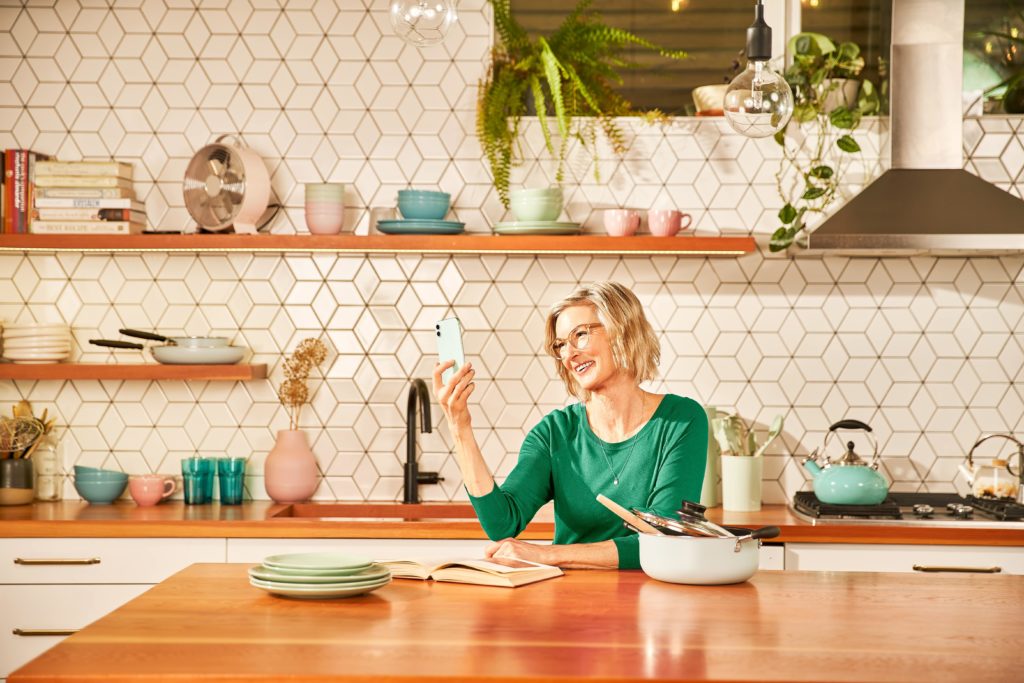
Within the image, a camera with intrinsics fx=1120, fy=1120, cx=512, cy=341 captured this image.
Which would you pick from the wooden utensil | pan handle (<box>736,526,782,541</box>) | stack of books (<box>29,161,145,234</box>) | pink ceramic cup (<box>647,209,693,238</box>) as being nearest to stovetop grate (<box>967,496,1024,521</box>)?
pink ceramic cup (<box>647,209,693,238</box>)

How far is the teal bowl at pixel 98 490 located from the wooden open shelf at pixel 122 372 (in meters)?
0.38

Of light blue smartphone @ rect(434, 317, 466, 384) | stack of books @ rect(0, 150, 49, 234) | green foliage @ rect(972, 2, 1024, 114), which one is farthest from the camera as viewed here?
green foliage @ rect(972, 2, 1024, 114)

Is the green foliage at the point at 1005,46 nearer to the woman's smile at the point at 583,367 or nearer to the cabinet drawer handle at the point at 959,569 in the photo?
the cabinet drawer handle at the point at 959,569

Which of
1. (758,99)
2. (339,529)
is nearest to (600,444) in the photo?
(758,99)

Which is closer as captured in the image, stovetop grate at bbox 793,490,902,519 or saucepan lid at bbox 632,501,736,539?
saucepan lid at bbox 632,501,736,539

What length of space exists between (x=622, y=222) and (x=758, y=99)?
4.27ft

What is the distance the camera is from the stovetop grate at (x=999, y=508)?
11.8 ft

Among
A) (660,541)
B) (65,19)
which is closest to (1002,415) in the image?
(660,541)

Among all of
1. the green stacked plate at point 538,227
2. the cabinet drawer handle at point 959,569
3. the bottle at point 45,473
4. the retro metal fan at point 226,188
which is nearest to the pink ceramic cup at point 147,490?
the bottle at point 45,473

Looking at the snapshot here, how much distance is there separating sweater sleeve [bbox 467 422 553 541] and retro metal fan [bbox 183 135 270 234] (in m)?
1.69

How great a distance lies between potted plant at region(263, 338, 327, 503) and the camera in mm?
4062

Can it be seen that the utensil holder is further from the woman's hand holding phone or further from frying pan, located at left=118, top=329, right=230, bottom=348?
frying pan, located at left=118, top=329, right=230, bottom=348

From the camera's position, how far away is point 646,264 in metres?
4.22

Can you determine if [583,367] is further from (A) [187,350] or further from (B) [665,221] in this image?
(A) [187,350]
